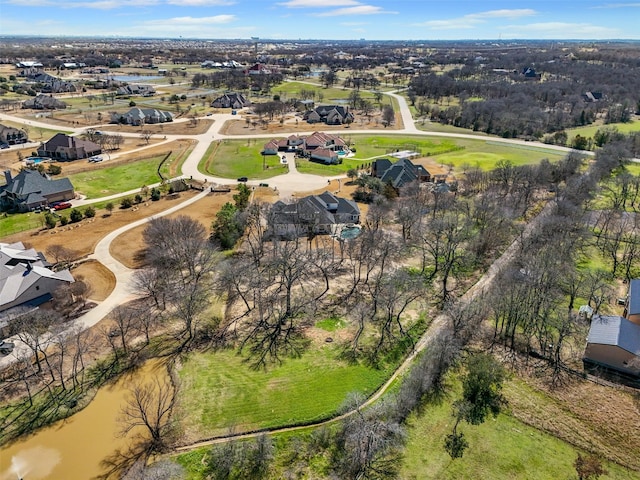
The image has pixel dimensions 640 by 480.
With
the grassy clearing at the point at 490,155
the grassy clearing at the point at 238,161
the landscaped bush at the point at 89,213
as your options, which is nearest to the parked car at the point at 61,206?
the landscaped bush at the point at 89,213

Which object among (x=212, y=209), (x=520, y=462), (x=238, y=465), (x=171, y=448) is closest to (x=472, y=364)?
(x=520, y=462)

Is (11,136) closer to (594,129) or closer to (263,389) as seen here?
(263,389)

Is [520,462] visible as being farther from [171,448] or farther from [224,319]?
[224,319]

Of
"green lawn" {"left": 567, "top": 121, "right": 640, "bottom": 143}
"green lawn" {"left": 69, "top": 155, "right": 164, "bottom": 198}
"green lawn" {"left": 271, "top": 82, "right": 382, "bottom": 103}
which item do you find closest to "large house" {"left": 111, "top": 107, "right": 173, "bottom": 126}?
"green lawn" {"left": 69, "top": 155, "right": 164, "bottom": 198}

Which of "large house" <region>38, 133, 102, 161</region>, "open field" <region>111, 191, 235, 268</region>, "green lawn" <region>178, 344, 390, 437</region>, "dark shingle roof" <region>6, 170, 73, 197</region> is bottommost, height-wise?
"green lawn" <region>178, 344, 390, 437</region>

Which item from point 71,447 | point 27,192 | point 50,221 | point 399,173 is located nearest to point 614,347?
point 71,447

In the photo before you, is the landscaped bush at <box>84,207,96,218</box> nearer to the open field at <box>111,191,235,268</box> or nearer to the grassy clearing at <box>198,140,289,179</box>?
the open field at <box>111,191,235,268</box>
